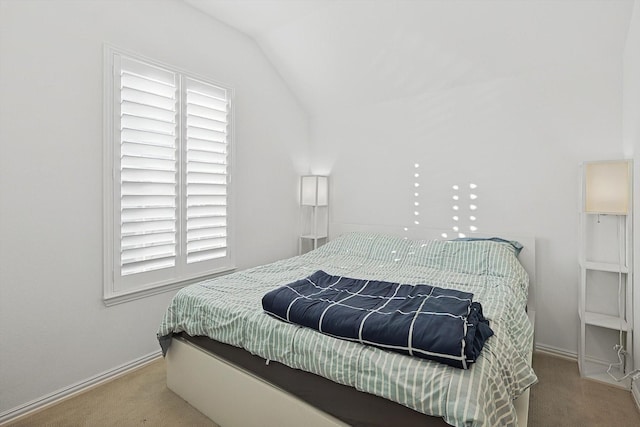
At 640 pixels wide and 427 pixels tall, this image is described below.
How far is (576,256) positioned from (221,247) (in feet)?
9.54

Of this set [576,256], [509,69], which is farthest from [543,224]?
[509,69]

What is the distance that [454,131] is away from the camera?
3086mm

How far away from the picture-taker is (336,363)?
1.34 metres

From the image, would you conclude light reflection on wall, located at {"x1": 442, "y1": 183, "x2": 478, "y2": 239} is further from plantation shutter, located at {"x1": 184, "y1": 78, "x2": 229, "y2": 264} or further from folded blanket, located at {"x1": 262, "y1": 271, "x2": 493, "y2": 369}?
plantation shutter, located at {"x1": 184, "y1": 78, "x2": 229, "y2": 264}

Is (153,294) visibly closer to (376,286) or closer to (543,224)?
(376,286)

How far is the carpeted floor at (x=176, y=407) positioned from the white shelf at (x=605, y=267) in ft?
2.49

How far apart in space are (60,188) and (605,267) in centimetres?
361

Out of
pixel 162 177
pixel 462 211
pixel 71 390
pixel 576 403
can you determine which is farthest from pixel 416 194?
pixel 71 390

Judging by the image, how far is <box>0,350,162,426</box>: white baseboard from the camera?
6.19 feet

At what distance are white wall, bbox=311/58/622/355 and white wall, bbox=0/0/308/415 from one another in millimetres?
2090

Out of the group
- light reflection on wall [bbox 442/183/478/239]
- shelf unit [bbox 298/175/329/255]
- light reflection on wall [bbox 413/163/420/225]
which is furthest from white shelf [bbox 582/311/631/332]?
shelf unit [bbox 298/175/329/255]

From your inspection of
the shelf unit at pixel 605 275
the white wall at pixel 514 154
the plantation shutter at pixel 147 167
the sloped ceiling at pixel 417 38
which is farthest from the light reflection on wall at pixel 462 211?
the plantation shutter at pixel 147 167

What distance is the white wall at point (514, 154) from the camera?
252cm

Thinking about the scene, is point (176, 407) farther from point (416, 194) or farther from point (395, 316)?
point (416, 194)
